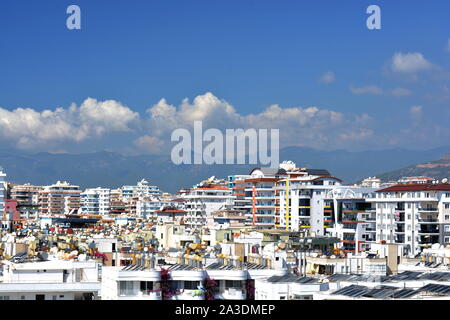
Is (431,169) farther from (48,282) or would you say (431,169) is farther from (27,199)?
(48,282)

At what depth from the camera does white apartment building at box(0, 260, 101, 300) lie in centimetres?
855

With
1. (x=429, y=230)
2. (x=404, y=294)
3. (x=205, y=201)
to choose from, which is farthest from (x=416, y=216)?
(x=404, y=294)

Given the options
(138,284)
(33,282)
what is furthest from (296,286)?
(33,282)

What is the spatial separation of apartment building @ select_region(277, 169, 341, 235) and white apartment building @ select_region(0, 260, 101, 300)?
20012 mm

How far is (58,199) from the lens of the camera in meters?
59.9

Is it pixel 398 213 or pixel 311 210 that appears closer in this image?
pixel 398 213

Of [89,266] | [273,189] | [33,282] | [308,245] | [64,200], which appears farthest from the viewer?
[64,200]

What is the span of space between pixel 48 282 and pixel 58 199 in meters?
52.2

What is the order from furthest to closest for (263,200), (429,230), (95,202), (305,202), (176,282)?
(95,202) < (263,200) < (305,202) < (429,230) < (176,282)

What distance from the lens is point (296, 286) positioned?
7516 millimetres

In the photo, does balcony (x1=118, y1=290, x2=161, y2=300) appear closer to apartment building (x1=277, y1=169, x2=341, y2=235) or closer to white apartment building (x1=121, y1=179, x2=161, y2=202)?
apartment building (x1=277, y1=169, x2=341, y2=235)

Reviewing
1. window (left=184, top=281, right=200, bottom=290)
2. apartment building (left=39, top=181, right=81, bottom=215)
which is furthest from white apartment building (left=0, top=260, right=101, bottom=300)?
apartment building (left=39, top=181, right=81, bottom=215)

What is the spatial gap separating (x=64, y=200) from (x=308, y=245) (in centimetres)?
4340
